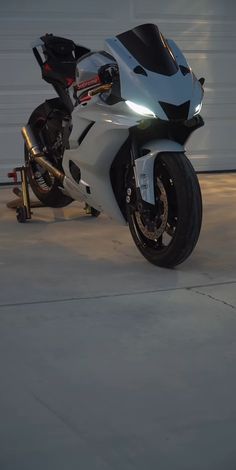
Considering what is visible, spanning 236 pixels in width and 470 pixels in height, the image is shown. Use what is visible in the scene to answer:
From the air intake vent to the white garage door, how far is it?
3.77 metres

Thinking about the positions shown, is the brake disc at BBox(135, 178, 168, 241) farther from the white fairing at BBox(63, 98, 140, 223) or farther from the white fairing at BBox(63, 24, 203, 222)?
the white fairing at BBox(63, 98, 140, 223)

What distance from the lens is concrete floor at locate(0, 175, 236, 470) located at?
2076 millimetres

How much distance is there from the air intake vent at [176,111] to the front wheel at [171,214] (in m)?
0.17

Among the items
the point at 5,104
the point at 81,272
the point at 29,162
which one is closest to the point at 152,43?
the point at 81,272

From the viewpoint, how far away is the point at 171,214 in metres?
3.83

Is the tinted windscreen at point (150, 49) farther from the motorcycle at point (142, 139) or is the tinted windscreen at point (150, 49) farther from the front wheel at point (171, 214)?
the front wheel at point (171, 214)

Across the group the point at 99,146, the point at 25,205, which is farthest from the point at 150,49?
the point at 25,205

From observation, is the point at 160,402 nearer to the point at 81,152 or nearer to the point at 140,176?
the point at 140,176

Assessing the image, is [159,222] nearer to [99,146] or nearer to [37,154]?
[99,146]

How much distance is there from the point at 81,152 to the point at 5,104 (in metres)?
3.18

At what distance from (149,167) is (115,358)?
4.34 ft

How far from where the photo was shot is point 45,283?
12.2ft

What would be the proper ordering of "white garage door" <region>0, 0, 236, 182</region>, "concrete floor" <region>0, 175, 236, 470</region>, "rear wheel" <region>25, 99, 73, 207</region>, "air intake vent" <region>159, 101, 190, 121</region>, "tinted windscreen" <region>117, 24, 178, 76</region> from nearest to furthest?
"concrete floor" <region>0, 175, 236, 470</region> → "air intake vent" <region>159, 101, 190, 121</region> → "tinted windscreen" <region>117, 24, 178, 76</region> → "rear wheel" <region>25, 99, 73, 207</region> → "white garage door" <region>0, 0, 236, 182</region>

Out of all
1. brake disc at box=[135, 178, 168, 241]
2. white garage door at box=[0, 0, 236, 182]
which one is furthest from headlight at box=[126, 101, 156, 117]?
white garage door at box=[0, 0, 236, 182]
